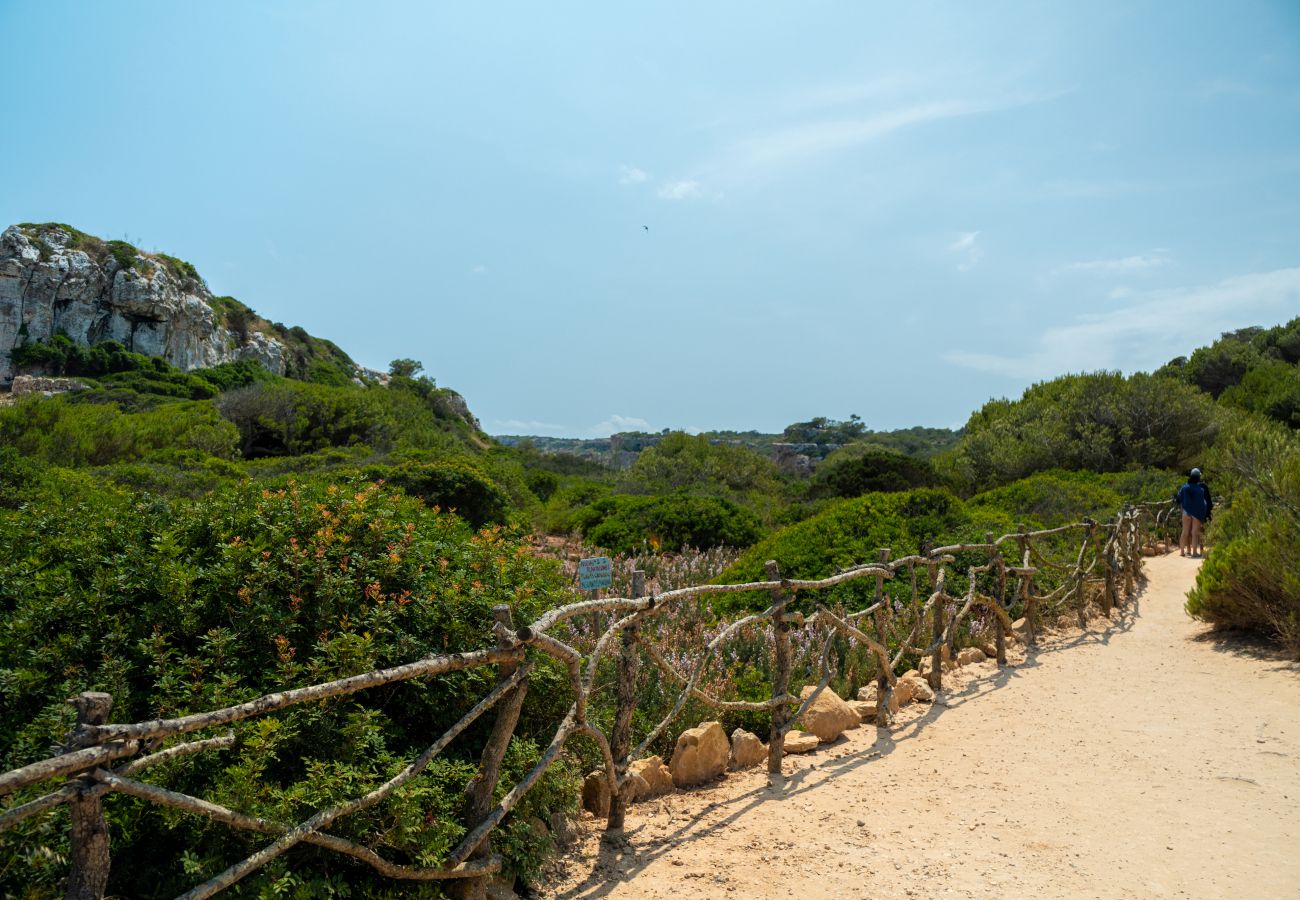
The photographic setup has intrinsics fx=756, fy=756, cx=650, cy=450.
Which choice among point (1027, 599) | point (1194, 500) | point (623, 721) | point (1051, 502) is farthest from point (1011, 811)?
point (1051, 502)

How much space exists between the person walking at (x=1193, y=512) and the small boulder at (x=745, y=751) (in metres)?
11.6

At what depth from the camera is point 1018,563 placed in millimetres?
9227

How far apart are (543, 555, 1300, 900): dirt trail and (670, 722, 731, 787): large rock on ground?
0.09m

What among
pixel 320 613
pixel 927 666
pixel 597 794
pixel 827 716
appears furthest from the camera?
pixel 927 666

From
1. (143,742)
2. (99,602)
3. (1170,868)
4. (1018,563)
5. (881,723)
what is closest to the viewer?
(143,742)

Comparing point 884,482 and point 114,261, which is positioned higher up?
point 114,261

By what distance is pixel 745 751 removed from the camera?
15.6 ft

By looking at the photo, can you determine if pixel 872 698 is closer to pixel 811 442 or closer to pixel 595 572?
pixel 595 572

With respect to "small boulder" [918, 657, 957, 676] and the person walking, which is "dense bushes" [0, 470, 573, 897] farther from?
the person walking

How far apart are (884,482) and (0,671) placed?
20848mm

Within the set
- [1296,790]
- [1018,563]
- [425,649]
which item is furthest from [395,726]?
[1018,563]

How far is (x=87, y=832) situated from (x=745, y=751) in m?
3.76

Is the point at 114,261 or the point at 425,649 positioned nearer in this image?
the point at 425,649

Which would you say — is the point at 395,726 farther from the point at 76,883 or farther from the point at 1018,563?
the point at 1018,563
